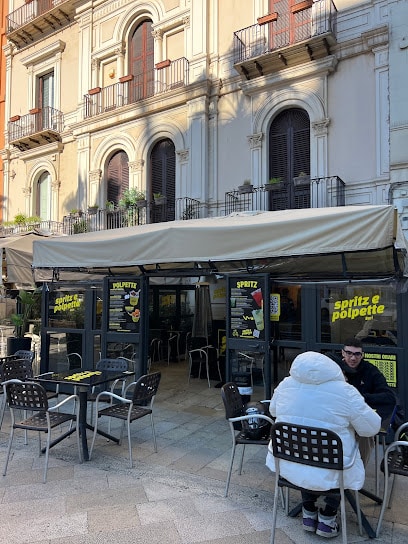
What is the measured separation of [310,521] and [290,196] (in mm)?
8823

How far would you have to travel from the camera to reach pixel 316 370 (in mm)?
2826

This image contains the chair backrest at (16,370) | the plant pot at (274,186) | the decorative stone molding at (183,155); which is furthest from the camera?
the decorative stone molding at (183,155)

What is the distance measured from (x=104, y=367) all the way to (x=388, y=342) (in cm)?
358

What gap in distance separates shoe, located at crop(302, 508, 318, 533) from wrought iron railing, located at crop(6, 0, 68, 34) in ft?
59.4

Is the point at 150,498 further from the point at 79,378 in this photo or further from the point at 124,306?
the point at 124,306

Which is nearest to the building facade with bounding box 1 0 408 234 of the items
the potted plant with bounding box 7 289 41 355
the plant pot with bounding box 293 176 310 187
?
the plant pot with bounding box 293 176 310 187

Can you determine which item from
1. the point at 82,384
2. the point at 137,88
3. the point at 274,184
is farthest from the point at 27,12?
the point at 82,384

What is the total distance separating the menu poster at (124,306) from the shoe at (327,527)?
4097 mm

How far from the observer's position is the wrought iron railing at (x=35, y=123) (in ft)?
52.5

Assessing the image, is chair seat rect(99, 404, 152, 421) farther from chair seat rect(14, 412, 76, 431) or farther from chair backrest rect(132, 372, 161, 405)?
chair seat rect(14, 412, 76, 431)

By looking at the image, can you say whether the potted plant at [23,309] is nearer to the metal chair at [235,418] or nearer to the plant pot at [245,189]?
the plant pot at [245,189]

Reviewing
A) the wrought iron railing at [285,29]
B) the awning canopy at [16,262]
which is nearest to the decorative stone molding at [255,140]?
the wrought iron railing at [285,29]

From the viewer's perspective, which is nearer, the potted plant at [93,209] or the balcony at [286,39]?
the balcony at [286,39]

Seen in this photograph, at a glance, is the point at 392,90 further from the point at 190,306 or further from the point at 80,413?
the point at 80,413
